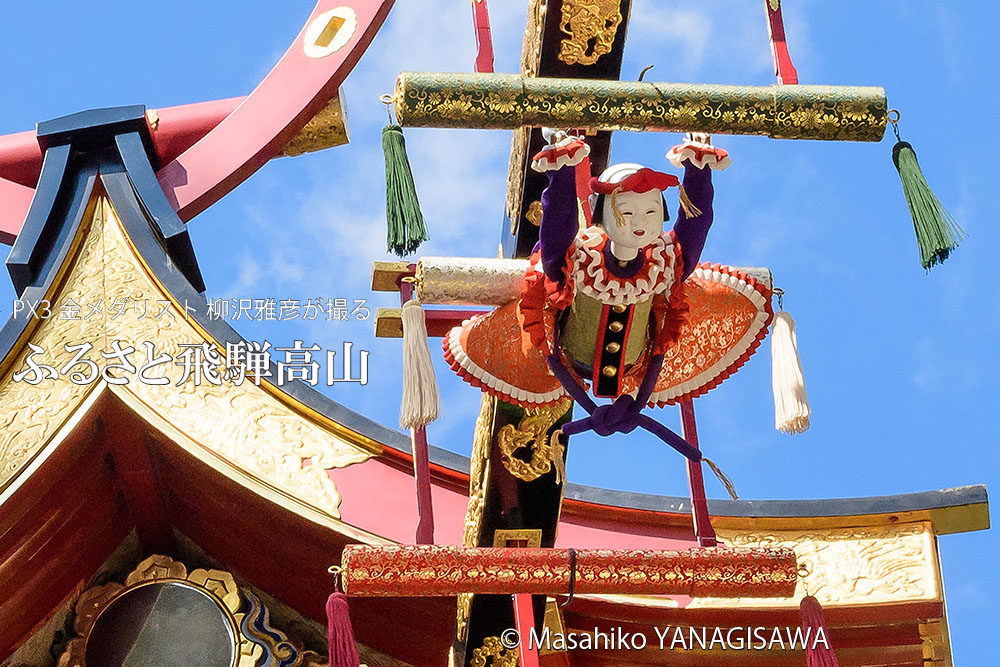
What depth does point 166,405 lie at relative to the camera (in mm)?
5590

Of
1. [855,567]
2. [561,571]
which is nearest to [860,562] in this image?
[855,567]

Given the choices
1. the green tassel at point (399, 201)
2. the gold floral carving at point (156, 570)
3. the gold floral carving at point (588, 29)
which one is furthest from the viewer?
the gold floral carving at point (156, 570)

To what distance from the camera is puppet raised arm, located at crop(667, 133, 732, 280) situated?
4.22 meters

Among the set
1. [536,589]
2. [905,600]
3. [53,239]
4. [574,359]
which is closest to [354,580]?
[536,589]

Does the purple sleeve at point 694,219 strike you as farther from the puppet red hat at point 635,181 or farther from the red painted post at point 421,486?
the red painted post at point 421,486

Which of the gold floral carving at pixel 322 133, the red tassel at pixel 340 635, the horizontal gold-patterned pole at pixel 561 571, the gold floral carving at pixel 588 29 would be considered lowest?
the red tassel at pixel 340 635

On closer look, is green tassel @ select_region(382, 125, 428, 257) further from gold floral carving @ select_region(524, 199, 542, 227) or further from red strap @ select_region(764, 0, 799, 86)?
red strap @ select_region(764, 0, 799, 86)

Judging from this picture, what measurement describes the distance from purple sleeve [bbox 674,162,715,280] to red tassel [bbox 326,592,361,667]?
1204 mm

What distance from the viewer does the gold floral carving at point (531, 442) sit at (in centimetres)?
488

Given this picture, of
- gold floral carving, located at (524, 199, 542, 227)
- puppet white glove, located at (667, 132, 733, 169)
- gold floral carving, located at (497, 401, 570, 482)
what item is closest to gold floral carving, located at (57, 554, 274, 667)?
gold floral carving, located at (497, 401, 570, 482)

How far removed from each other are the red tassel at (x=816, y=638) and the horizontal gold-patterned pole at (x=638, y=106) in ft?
4.05

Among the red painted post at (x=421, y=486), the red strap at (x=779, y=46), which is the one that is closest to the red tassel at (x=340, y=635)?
A: the red painted post at (x=421, y=486)

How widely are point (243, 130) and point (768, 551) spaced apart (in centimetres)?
310

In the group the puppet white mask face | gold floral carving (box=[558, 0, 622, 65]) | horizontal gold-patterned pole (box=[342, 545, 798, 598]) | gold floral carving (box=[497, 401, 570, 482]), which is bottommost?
horizontal gold-patterned pole (box=[342, 545, 798, 598])
